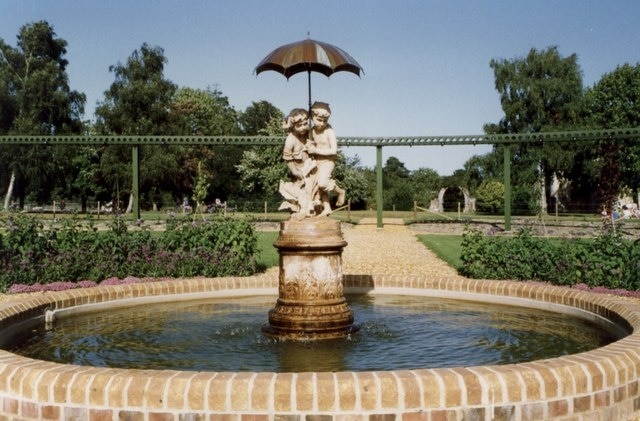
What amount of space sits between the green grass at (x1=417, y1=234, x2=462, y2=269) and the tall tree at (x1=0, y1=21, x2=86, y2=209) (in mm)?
33434

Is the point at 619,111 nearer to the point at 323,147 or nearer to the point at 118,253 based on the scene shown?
the point at 118,253

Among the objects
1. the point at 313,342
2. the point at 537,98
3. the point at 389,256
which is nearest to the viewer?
the point at 313,342

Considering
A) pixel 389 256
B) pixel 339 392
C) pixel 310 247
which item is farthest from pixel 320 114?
pixel 389 256

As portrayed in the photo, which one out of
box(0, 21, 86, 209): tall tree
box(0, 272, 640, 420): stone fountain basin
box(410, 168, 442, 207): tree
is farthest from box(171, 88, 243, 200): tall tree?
box(0, 272, 640, 420): stone fountain basin

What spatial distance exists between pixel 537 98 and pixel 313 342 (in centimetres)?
4375

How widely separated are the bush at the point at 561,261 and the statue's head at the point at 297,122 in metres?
5.41

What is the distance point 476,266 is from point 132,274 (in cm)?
574

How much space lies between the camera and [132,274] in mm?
10398

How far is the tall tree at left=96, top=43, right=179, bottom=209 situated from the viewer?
45.0 meters

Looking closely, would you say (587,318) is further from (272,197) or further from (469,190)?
(469,190)

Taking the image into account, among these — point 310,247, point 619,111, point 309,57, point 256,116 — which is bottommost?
point 310,247

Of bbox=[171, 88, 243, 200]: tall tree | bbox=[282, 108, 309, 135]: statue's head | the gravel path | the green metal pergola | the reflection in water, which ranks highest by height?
bbox=[171, 88, 243, 200]: tall tree

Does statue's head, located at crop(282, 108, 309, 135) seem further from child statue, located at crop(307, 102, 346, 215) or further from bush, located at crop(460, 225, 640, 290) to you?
bush, located at crop(460, 225, 640, 290)

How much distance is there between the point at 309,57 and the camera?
580 centimetres
